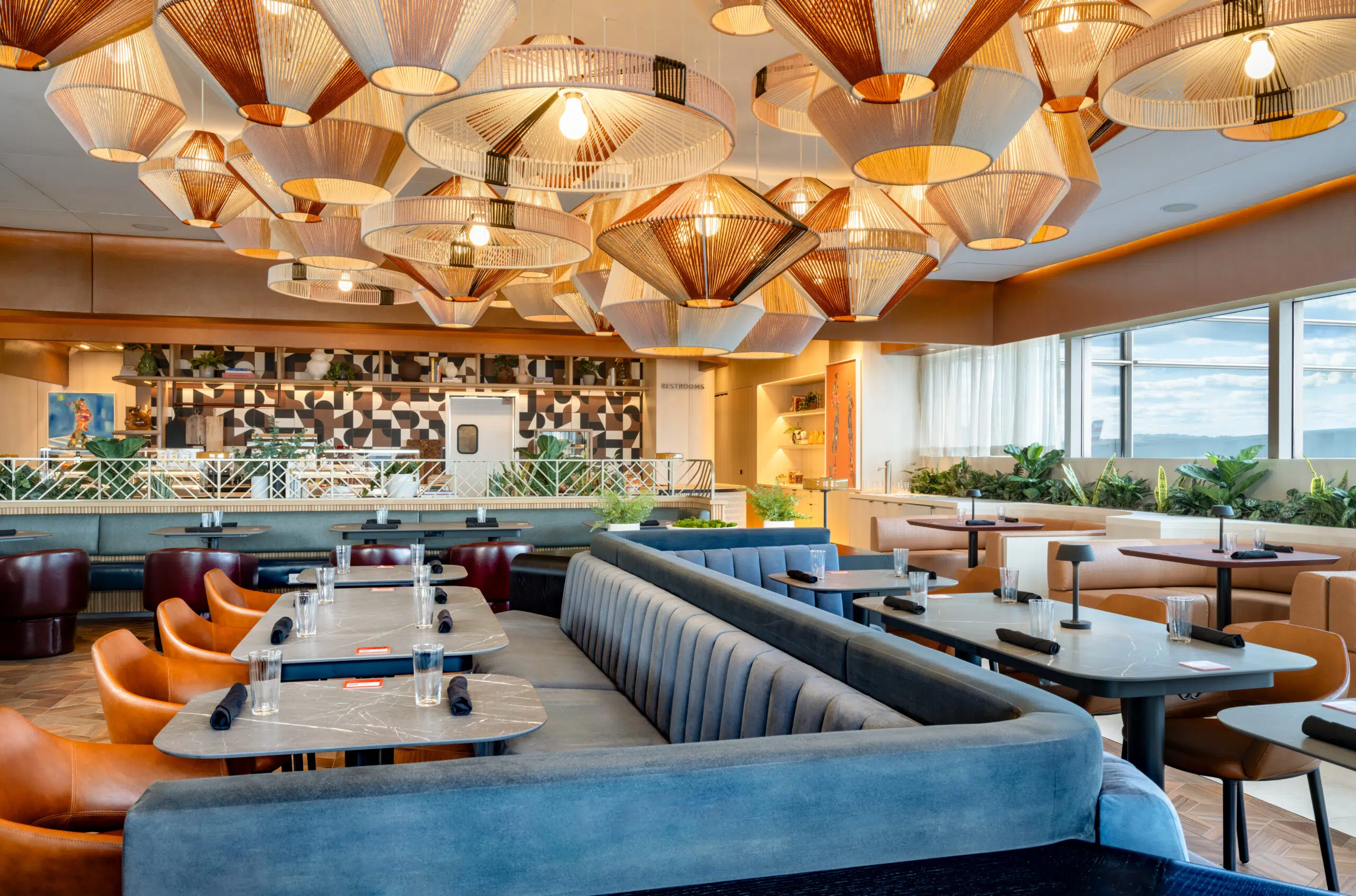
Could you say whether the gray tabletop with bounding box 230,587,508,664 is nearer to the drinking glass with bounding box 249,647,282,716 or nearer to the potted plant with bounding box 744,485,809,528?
the drinking glass with bounding box 249,647,282,716

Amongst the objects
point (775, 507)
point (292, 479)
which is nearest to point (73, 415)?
point (292, 479)

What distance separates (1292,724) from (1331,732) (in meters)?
0.22

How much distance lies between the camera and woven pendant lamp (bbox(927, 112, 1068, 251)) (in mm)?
3283

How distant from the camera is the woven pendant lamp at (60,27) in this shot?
2021 mm

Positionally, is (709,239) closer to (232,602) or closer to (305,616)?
(305,616)

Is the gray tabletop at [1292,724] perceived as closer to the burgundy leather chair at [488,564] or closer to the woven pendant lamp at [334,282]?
the woven pendant lamp at [334,282]

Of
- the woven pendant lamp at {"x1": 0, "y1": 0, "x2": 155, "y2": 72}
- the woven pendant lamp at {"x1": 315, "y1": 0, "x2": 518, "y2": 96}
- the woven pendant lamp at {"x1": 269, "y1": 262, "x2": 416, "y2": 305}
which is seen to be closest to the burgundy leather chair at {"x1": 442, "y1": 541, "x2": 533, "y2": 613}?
the woven pendant lamp at {"x1": 269, "y1": 262, "x2": 416, "y2": 305}

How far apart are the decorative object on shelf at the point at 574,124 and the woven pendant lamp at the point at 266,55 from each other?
0.84ft

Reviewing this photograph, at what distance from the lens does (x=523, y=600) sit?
628 cm

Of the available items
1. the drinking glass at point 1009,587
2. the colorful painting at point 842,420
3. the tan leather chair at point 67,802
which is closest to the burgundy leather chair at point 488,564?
the drinking glass at point 1009,587

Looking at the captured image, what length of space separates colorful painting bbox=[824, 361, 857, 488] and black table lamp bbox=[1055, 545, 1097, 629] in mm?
8346

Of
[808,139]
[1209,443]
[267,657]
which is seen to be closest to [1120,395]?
[1209,443]

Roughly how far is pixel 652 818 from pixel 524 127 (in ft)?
6.62

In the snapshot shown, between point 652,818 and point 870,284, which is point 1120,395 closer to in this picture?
point 870,284
